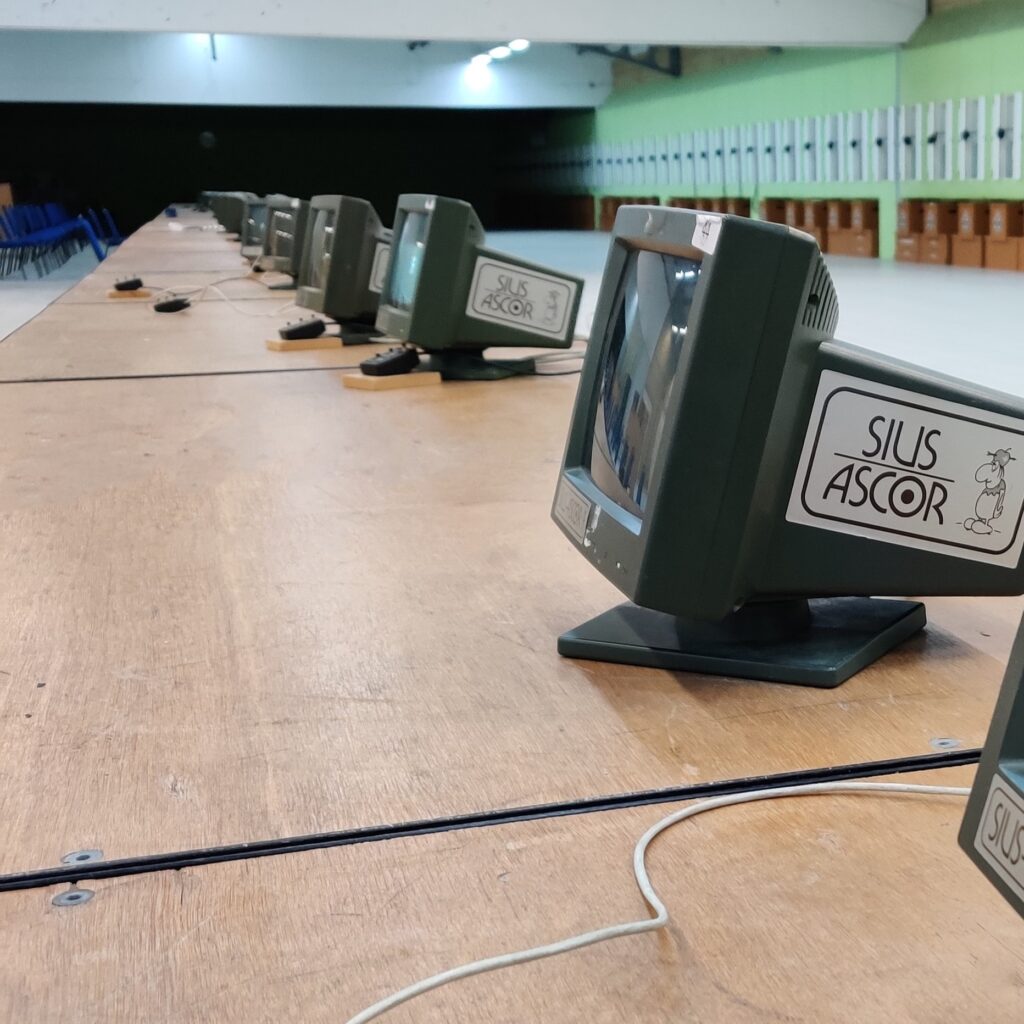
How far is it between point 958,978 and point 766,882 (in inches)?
4.9

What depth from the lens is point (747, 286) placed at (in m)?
0.90

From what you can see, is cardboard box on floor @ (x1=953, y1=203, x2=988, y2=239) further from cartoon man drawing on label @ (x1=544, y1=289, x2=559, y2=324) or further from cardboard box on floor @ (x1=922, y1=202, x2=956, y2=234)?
cartoon man drawing on label @ (x1=544, y1=289, x2=559, y2=324)

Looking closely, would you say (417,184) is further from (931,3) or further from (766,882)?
(766,882)

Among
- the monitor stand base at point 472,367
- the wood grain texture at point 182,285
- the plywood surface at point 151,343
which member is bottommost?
the wood grain texture at point 182,285

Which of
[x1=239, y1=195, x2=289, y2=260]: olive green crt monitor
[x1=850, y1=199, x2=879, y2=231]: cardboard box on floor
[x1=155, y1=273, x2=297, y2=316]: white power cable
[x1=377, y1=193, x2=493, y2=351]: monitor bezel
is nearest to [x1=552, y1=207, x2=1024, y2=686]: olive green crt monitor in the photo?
[x1=377, y1=193, x2=493, y2=351]: monitor bezel

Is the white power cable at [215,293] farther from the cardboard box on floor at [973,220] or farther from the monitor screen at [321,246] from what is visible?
the cardboard box on floor at [973,220]

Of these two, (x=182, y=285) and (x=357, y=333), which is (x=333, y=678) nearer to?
(x=357, y=333)

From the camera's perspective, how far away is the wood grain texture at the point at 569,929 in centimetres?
63

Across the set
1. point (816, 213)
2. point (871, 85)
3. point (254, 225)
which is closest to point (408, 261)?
point (254, 225)

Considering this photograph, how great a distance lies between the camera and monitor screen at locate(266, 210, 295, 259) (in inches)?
201

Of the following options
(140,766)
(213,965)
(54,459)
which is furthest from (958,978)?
(54,459)

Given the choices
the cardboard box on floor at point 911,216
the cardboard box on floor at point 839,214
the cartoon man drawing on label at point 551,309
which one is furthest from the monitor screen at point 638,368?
the cardboard box on floor at point 839,214

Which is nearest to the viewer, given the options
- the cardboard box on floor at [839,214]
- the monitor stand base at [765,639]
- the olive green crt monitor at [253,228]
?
the monitor stand base at [765,639]

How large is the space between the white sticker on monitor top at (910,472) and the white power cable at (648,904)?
223 millimetres
